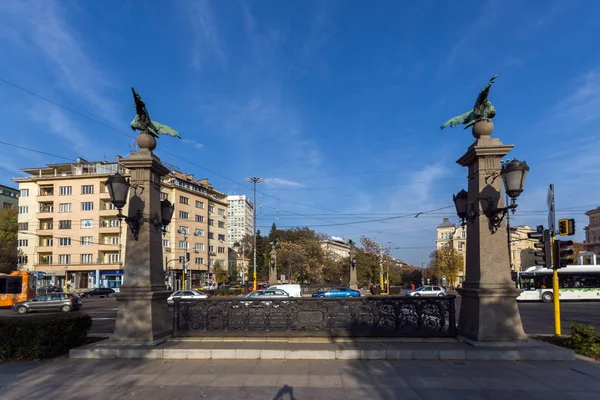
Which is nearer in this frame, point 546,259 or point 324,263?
point 546,259

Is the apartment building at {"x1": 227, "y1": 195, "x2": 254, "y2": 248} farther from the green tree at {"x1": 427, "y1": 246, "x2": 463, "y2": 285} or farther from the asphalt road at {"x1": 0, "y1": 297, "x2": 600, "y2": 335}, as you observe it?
the asphalt road at {"x1": 0, "y1": 297, "x2": 600, "y2": 335}

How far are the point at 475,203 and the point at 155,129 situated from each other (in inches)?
337

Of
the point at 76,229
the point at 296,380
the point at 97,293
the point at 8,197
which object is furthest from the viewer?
the point at 8,197

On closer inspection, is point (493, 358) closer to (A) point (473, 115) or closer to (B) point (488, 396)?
(B) point (488, 396)

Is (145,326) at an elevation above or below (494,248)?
below

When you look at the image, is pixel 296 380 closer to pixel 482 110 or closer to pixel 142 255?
pixel 142 255

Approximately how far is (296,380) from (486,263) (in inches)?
207

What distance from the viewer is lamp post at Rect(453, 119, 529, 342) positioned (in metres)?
8.87

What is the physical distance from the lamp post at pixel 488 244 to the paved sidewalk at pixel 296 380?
1034 mm

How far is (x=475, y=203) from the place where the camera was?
966 cm

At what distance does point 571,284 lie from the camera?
33094 millimetres

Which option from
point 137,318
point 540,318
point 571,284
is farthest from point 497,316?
point 571,284

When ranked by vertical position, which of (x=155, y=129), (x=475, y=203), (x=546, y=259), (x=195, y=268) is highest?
(x=155, y=129)

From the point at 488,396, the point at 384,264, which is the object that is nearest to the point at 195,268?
the point at 384,264
